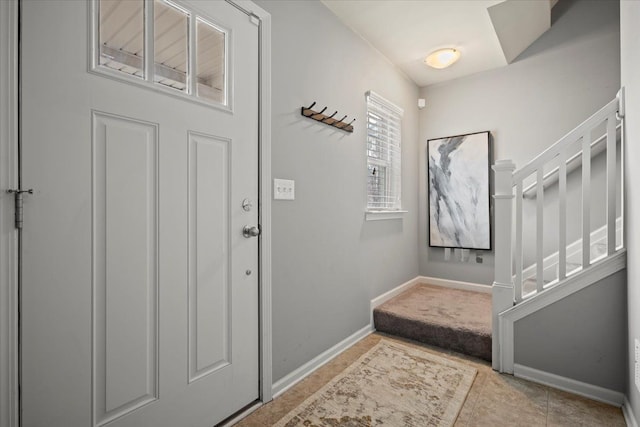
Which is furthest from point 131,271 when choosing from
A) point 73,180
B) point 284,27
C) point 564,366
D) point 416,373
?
point 564,366

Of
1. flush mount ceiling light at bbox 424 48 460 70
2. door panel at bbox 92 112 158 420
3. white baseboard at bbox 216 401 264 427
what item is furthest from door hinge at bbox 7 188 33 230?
flush mount ceiling light at bbox 424 48 460 70

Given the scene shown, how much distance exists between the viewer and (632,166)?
1.55 meters

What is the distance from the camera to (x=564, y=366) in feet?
6.13

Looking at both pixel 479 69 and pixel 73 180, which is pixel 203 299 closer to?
pixel 73 180

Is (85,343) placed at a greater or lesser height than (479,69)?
lesser

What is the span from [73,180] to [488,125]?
11.5 feet

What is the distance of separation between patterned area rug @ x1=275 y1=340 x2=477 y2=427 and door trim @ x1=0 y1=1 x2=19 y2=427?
3.58 feet

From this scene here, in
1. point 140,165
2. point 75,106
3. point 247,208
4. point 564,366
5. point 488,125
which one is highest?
point 488,125

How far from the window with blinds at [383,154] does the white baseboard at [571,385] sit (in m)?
1.57

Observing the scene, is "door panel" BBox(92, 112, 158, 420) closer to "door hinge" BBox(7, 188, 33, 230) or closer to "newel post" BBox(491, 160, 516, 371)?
"door hinge" BBox(7, 188, 33, 230)

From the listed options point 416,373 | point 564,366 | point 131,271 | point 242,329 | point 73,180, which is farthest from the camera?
point 416,373

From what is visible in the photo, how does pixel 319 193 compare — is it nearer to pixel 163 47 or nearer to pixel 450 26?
pixel 163 47

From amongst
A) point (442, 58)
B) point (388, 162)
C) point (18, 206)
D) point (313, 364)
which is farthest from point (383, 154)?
point (18, 206)

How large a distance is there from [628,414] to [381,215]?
1.92m
